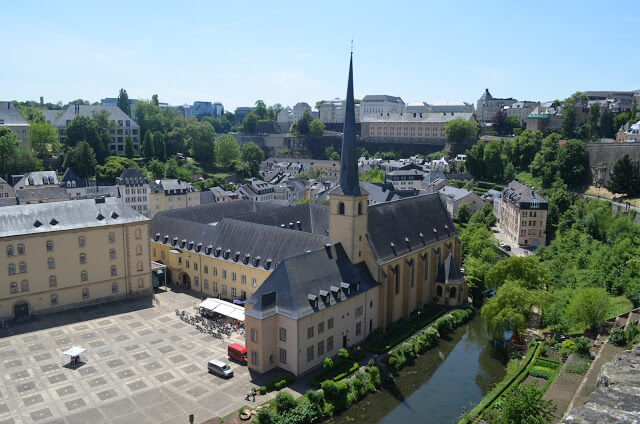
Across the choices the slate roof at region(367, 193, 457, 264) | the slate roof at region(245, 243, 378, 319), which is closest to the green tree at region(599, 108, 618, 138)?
the slate roof at region(367, 193, 457, 264)

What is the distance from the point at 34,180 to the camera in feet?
321

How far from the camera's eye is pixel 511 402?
30.2 m

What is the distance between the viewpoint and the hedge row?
147 ft

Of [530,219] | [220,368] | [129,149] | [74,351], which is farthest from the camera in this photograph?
[129,149]

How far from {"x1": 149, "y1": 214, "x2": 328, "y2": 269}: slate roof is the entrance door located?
17587 mm

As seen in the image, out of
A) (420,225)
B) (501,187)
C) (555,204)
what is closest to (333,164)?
(501,187)

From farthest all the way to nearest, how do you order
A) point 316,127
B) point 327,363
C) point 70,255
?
point 316,127, point 70,255, point 327,363

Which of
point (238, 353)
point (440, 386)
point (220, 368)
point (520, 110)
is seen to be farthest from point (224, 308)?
point (520, 110)

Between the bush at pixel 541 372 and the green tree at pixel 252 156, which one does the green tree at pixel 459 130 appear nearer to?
the green tree at pixel 252 156

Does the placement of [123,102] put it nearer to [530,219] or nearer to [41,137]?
[41,137]

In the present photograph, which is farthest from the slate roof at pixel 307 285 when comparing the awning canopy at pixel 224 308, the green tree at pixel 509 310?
the green tree at pixel 509 310

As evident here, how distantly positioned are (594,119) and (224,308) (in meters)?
113

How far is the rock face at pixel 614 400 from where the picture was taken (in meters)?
21.6

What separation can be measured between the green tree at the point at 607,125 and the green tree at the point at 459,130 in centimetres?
3724
